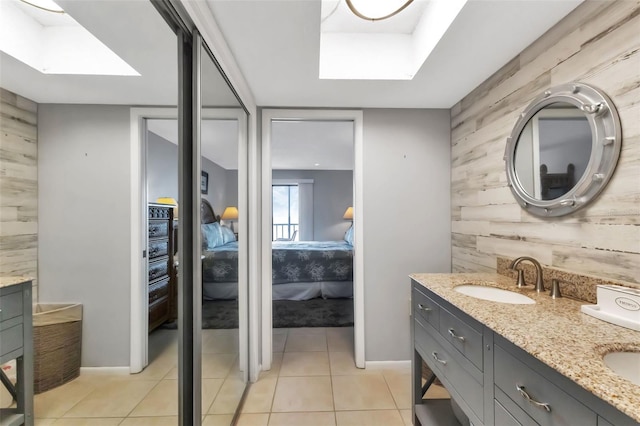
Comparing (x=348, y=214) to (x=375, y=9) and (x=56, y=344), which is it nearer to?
(x=375, y=9)

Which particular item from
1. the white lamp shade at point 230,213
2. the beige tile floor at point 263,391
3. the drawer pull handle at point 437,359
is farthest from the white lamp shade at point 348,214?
the drawer pull handle at point 437,359

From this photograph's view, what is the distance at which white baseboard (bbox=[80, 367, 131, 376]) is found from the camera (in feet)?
2.41

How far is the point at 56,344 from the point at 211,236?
2.74 ft

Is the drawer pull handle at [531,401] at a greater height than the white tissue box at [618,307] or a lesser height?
lesser

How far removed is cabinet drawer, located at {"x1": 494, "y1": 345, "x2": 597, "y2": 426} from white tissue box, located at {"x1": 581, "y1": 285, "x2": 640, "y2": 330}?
40cm

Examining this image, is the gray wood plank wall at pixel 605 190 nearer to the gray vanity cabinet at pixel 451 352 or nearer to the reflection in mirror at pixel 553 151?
the reflection in mirror at pixel 553 151

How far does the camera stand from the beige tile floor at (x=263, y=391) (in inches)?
27.6

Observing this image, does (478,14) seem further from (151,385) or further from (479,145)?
(151,385)

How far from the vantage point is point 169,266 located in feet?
3.57

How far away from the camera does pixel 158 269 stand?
3.28 feet

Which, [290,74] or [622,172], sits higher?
[290,74]

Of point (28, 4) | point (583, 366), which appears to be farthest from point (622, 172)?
point (28, 4)

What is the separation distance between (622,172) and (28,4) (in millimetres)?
1856

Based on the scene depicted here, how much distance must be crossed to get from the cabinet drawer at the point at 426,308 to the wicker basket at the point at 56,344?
4.77 feet
